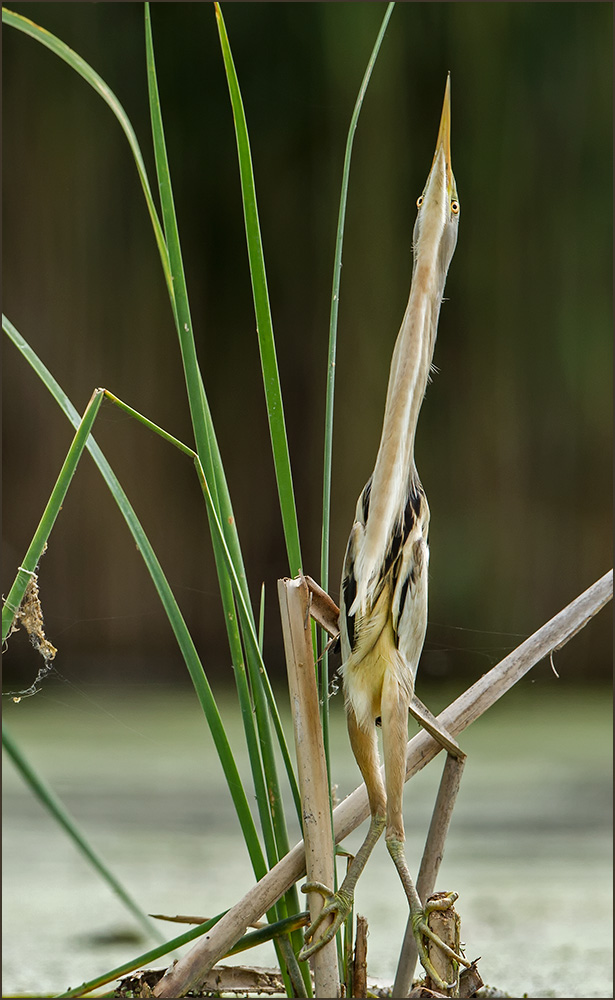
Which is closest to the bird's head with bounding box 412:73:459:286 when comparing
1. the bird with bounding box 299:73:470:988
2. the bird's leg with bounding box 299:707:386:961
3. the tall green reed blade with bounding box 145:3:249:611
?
the bird with bounding box 299:73:470:988

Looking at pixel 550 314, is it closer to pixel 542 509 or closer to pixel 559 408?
pixel 559 408

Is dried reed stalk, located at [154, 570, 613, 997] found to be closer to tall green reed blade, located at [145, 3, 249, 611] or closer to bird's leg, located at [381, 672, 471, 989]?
bird's leg, located at [381, 672, 471, 989]

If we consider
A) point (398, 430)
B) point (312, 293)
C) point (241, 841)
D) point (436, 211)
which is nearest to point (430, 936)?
point (398, 430)

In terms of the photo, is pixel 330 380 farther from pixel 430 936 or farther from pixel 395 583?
pixel 430 936

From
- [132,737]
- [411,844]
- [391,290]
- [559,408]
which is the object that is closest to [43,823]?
[132,737]

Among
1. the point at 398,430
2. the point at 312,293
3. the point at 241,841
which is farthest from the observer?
the point at 312,293

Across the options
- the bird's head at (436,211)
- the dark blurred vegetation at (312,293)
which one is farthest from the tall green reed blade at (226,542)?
the dark blurred vegetation at (312,293)

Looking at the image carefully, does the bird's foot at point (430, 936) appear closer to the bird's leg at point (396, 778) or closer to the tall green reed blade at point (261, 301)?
the bird's leg at point (396, 778)
